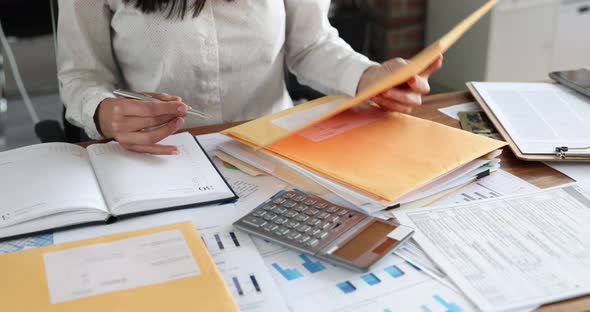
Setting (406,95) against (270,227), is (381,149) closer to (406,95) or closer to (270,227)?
(406,95)

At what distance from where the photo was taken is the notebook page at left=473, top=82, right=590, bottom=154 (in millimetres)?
1004

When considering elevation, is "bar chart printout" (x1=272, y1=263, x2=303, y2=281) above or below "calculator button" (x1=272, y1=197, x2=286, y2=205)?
below

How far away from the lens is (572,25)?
107 inches

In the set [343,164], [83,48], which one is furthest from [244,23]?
[343,164]

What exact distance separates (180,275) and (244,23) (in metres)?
0.69

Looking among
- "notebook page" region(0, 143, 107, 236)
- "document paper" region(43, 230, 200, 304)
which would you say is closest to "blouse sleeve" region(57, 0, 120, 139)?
"notebook page" region(0, 143, 107, 236)

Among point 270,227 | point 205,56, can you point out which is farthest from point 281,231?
point 205,56

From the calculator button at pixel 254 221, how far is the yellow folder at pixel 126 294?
0.30 feet

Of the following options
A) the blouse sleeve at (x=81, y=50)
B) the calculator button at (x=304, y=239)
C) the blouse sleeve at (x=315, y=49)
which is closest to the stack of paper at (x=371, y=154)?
the calculator button at (x=304, y=239)

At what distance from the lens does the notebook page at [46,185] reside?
0.82m

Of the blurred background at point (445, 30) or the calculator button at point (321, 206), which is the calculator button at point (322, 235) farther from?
the blurred background at point (445, 30)

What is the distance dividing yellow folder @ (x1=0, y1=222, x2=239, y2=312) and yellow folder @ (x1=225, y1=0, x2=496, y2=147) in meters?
0.30

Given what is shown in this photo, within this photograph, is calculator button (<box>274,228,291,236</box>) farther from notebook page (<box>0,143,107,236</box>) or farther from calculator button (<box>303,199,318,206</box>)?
notebook page (<box>0,143,107,236</box>)

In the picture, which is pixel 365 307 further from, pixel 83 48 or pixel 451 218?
pixel 83 48
